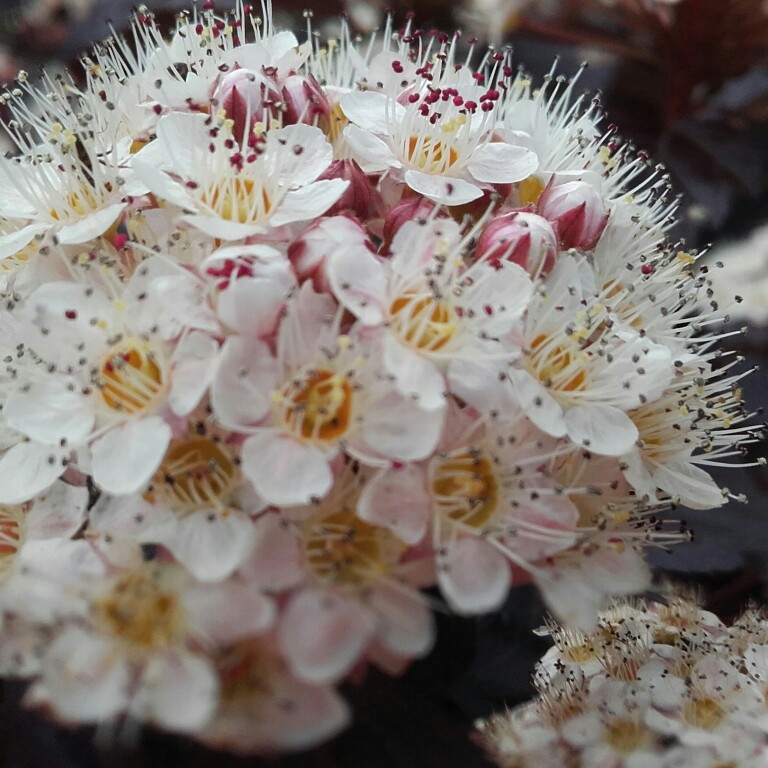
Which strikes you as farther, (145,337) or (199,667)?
(145,337)

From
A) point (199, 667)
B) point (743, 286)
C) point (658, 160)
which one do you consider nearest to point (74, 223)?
point (199, 667)

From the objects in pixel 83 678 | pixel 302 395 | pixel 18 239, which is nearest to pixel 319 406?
pixel 302 395

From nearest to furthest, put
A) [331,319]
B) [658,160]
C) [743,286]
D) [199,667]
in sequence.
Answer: [199,667] < [331,319] < [658,160] < [743,286]

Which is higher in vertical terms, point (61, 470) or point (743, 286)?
point (61, 470)

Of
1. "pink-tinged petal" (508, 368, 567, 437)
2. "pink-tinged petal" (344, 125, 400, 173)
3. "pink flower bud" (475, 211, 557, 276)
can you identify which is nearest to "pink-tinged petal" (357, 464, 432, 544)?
"pink-tinged petal" (508, 368, 567, 437)

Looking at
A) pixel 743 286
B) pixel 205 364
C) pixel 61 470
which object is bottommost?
pixel 743 286

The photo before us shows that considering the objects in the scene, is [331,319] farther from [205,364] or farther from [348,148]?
[348,148]

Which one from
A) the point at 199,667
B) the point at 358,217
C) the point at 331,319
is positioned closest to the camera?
the point at 199,667

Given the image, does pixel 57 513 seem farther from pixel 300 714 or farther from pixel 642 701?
pixel 642 701
